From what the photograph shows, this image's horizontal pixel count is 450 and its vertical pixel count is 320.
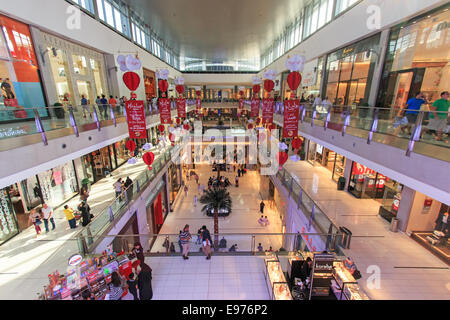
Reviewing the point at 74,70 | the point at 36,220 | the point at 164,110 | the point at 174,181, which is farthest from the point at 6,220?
the point at 174,181

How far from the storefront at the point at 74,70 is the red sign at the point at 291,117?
11.1 m

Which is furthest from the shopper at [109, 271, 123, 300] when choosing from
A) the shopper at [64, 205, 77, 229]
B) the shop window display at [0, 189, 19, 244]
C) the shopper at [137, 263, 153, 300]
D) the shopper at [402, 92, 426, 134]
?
the shopper at [402, 92, 426, 134]

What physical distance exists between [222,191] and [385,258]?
28.5 ft

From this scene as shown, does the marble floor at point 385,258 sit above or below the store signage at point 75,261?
below

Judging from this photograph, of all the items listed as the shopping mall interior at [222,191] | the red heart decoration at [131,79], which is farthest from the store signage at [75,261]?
the red heart decoration at [131,79]

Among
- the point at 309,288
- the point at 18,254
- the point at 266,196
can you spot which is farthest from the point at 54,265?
the point at 266,196

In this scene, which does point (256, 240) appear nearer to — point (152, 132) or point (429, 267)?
point (429, 267)

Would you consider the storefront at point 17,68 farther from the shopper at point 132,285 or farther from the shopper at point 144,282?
the shopper at point 144,282

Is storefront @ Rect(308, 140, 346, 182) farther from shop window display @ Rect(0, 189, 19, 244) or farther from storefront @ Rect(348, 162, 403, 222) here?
shop window display @ Rect(0, 189, 19, 244)

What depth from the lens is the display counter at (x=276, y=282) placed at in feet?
18.5

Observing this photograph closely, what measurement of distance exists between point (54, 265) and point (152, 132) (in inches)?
730

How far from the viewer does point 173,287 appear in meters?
6.42

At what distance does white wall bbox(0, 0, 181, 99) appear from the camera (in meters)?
8.27

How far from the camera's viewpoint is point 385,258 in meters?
7.18
